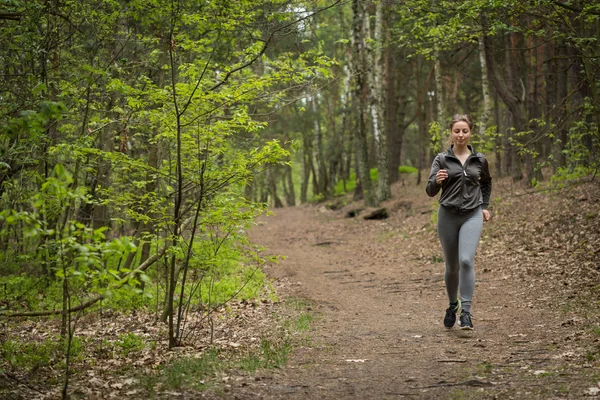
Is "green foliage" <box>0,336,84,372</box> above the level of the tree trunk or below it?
below

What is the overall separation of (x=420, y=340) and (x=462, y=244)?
115cm

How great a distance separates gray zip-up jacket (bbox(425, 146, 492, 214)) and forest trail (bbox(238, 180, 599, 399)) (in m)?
1.44

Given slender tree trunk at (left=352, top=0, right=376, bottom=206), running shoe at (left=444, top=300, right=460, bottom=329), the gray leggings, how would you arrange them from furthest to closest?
slender tree trunk at (left=352, top=0, right=376, bottom=206) < running shoe at (left=444, top=300, right=460, bottom=329) < the gray leggings

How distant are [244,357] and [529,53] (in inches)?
729

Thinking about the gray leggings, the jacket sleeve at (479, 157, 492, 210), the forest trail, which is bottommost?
the forest trail

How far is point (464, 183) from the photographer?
634 centimetres

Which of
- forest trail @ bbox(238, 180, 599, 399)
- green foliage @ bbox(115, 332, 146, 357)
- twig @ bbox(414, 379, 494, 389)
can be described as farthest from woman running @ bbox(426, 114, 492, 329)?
green foliage @ bbox(115, 332, 146, 357)

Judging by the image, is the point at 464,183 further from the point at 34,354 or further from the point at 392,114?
the point at 392,114

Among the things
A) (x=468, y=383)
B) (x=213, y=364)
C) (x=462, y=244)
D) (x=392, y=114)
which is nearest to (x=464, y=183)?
(x=462, y=244)

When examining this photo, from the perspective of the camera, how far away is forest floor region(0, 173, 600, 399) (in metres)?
4.56

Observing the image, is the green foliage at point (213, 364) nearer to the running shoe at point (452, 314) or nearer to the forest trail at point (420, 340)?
the forest trail at point (420, 340)

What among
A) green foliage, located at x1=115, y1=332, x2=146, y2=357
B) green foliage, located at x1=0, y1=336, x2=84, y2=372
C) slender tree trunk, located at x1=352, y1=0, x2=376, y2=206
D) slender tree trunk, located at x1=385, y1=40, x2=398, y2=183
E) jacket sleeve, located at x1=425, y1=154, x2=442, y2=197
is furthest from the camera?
slender tree trunk, located at x1=385, y1=40, x2=398, y2=183

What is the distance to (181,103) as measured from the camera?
6141 millimetres

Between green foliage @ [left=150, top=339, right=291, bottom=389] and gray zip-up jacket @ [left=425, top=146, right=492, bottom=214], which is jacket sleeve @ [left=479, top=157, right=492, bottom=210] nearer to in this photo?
gray zip-up jacket @ [left=425, top=146, right=492, bottom=214]
